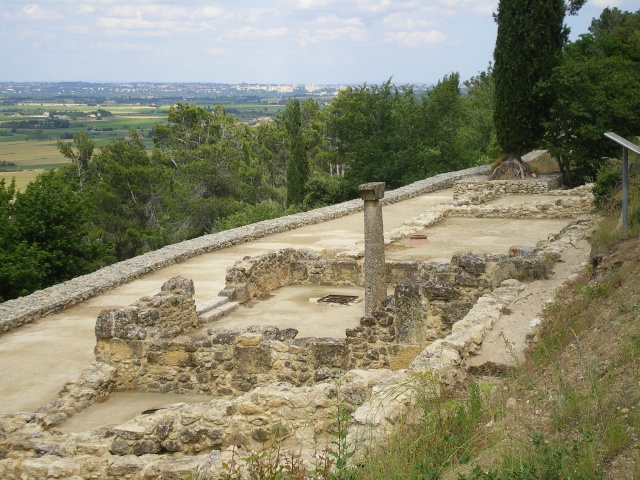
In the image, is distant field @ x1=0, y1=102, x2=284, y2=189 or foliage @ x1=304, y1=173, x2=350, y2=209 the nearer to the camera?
foliage @ x1=304, y1=173, x2=350, y2=209

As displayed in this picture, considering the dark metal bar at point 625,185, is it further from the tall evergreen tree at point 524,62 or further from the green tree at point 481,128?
the green tree at point 481,128

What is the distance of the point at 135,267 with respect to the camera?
664 inches

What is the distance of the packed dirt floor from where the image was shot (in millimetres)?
10156

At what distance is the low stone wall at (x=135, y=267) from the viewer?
44.9 feet

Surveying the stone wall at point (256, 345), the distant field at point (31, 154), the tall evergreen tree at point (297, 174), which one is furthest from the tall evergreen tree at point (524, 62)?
the distant field at point (31, 154)

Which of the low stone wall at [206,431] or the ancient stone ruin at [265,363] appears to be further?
the ancient stone ruin at [265,363]

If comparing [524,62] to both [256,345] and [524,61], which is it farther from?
[256,345]

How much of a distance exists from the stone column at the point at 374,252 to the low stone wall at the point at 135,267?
580 cm

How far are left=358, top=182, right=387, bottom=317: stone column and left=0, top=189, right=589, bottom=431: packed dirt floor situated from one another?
691mm

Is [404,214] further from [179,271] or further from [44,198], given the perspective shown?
[44,198]

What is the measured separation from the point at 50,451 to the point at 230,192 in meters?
41.0

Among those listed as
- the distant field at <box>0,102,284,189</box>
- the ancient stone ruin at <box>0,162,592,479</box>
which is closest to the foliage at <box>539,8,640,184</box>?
the ancient stone ruin at <box>0,162,592,479</box>

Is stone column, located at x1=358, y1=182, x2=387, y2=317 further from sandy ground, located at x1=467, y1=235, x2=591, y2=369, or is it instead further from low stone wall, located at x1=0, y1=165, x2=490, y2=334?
low stone wall, located at x1=0, y1=165, x2=490, y2=334

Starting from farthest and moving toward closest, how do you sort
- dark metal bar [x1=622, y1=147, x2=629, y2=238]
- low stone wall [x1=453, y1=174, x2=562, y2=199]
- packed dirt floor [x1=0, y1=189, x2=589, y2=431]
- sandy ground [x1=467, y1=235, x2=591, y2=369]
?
low stone wall [x1=453, y1=174, x2=562, y2=199]
dark metal bar [x1=622, y1=147, x2=629, y2=238]
packed dirt floor [x1=0, y1=189, x2=589, y2=431]
sandy ground [x1=467, y1=235, x2=591, y2=369]
